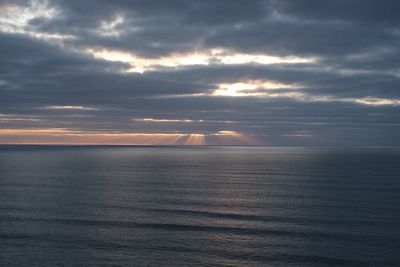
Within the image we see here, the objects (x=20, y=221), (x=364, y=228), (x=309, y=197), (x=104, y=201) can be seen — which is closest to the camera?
(x=364, y=228)

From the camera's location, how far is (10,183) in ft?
266

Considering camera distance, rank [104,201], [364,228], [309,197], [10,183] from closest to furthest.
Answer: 1. [364,228]
2. [104,201]
3. [309,197]
4. [10,183]

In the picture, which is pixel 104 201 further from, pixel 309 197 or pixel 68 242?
pixel 309 197

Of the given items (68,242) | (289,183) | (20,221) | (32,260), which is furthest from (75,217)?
(289,183)

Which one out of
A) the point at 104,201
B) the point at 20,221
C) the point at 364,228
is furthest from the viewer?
the point at 104,201

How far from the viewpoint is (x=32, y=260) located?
3173 centimetres

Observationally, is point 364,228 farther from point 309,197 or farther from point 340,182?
point 340,182

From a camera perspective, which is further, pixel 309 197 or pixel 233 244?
pixel 309 197

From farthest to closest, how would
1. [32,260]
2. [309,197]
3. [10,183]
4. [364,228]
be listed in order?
[10,183], [309,197], [364,228], [32,260]

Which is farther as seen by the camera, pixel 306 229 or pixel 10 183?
pixel 10 183

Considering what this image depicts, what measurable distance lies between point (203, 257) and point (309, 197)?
1382 inches

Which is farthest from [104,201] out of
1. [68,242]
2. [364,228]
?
[364,228]

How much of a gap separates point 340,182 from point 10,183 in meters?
70.4

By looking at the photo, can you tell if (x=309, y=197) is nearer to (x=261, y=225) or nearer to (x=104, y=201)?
(x=261, y=225)
